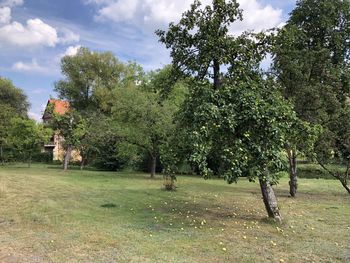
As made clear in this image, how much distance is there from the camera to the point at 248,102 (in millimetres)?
8930

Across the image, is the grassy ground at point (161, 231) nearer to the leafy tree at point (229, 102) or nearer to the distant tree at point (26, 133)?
the leafy tree at point (229, 102)

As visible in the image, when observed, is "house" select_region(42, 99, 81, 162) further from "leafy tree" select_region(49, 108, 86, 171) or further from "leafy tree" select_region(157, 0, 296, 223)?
"leafy tree" select_region(157, 0, 296, 223)

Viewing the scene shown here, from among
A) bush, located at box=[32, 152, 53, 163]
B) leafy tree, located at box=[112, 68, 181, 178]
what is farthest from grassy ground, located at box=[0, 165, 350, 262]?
bush, located at box=[32, 152, 53, 163]

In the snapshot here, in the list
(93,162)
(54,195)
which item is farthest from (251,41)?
(93,162)

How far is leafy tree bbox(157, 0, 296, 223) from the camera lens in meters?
8.67

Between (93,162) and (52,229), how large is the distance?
31.3 m

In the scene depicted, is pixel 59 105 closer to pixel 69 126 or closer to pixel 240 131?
pixel 69 126

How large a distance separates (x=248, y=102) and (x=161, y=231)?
3.68 meters

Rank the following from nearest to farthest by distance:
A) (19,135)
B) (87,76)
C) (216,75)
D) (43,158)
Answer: (216,75)
(19,135)
(87,76)
(43,158)

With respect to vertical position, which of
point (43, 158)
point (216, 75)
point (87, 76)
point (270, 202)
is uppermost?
point (87, 76)

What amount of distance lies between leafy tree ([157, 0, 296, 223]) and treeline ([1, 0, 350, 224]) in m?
0.03

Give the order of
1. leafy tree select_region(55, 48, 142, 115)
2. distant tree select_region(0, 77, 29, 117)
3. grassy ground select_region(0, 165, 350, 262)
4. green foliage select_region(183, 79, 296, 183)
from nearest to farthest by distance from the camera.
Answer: grassy ground select_region(0, 165, 350, 262), green foliage select_region(183, 79, 296, 183), leafy tree select_region(55, 48, 142, 115), distant tree select_region(0, 77, 29, 117)

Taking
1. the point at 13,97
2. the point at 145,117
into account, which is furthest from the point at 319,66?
the point at 13,97

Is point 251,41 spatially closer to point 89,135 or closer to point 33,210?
point 33,210
